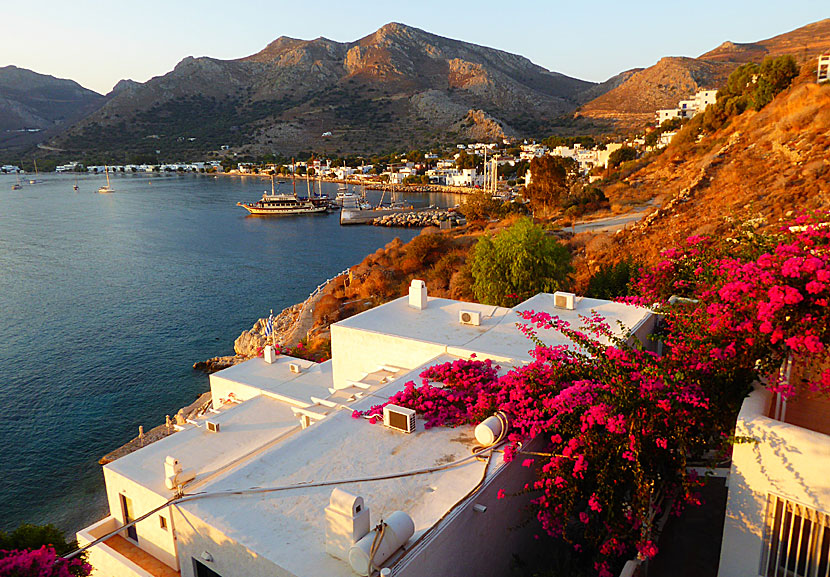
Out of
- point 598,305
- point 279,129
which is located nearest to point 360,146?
point 279,129

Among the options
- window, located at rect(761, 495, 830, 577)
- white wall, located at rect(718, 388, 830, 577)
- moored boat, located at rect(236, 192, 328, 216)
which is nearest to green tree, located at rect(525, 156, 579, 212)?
white wall, located at rect(718, 388, 830, 577)

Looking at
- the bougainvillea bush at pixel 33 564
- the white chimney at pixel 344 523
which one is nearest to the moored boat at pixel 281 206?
the bougainvillea bush at pixel 33 564

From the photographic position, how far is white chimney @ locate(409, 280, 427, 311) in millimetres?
11000

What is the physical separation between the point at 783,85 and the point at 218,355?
3599 centimetres

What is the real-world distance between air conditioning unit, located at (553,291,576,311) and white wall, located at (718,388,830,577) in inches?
239

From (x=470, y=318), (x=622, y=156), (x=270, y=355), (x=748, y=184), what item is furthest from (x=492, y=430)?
(x=622, y=156)

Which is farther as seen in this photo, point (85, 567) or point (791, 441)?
point (85, 567)

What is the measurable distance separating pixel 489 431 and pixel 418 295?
5.69 m

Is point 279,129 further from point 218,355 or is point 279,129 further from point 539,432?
point 539,432

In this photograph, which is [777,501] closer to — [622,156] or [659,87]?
[622,156]

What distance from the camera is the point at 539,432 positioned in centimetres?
546

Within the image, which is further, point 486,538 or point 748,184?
point 748,184

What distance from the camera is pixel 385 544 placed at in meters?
4.10

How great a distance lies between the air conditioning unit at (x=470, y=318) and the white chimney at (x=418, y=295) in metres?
1.22
